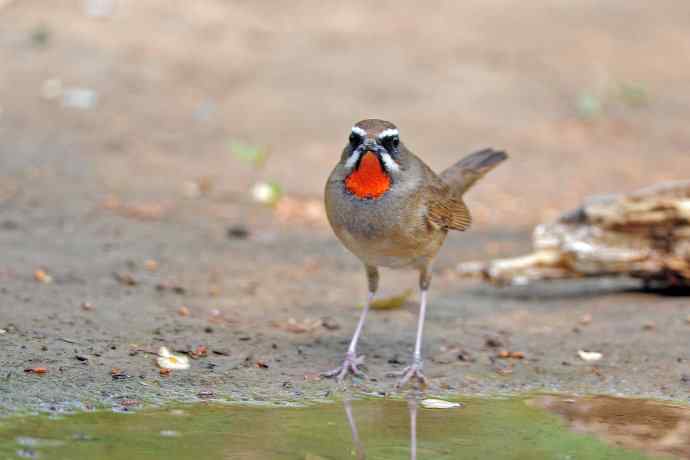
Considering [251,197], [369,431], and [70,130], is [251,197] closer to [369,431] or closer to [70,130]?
[70,130]

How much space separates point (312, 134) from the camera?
12531 mm

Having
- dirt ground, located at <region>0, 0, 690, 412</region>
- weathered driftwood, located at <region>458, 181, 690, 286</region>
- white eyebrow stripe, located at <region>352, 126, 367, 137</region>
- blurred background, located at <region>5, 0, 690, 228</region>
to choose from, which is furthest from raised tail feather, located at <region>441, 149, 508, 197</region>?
blurred background, located at <region>5, 0, 690, 228</region>

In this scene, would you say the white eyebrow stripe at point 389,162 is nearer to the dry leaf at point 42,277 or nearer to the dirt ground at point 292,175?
the dirt ground at point 292,175

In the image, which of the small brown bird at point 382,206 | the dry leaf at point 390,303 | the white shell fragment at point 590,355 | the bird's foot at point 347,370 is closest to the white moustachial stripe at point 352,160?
the small brown bird at point 382,206

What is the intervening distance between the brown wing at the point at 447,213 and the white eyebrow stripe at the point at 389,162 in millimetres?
362

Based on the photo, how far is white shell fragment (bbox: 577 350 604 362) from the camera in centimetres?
621

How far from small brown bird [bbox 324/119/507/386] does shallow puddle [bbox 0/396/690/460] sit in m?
0.70

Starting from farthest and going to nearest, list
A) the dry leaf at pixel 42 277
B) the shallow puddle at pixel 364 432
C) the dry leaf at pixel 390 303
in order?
the dry leaf at pixel 390 303
the dry leaf at pixel 42 277
the shallow puddle at pixel 364 432

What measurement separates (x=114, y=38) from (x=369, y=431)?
1027 centimetres

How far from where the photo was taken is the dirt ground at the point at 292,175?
590 centimetres

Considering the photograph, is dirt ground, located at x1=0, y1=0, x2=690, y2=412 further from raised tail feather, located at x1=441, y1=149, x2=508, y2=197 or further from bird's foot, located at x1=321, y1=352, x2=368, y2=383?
raised tail feather, located at x1=441, y1=149, x2=508, y2=197

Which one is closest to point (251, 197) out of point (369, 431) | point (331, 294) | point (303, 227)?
point (303, 227)

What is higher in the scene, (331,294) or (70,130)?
(70,130)

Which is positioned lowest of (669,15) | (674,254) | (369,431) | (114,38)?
(369,431)
